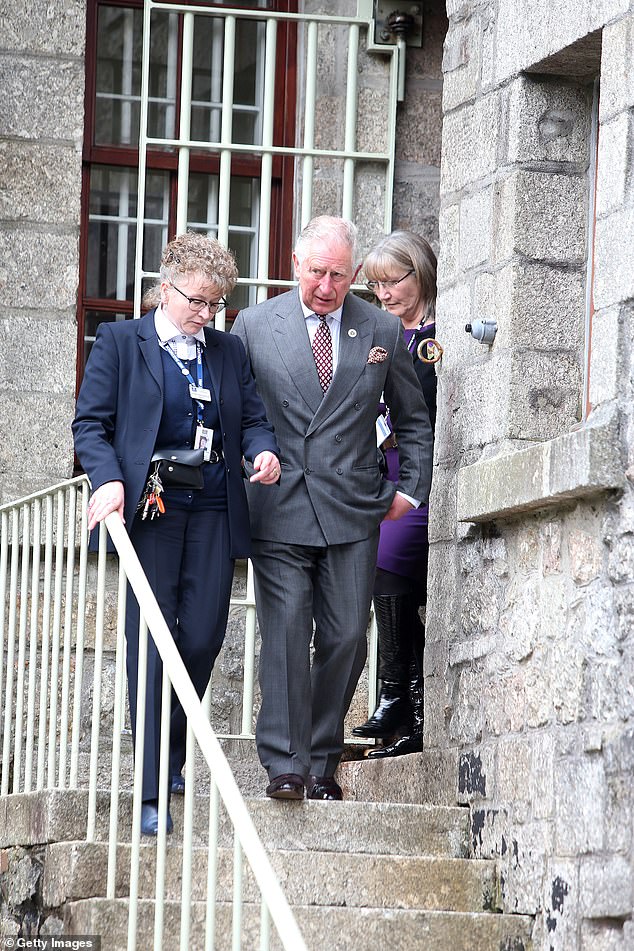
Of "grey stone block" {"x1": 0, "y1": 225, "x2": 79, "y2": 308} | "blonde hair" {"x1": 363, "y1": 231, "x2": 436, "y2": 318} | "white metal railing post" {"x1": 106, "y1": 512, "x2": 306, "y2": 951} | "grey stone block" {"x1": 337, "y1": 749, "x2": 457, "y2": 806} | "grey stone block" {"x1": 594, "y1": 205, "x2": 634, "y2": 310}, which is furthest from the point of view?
"grey stone block" {"x1": 0, "y1": 225, "x2": 79, "y2": 308}

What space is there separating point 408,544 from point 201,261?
1347 mm

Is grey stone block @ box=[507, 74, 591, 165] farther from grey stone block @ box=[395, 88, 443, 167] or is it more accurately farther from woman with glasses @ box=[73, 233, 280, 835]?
grey stone block @ box=[395, 88, 443, 167]

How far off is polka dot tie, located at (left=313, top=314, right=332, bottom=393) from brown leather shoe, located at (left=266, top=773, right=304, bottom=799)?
3.57ft

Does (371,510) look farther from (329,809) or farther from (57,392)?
(57,392)

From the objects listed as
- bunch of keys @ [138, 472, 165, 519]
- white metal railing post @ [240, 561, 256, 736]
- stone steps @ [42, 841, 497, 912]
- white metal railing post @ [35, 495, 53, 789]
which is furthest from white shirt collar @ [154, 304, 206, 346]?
white metal railing post @ [240, 561, 256, 736]

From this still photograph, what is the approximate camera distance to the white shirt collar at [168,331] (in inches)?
177

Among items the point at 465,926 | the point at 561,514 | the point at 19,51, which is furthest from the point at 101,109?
the point at 465,926

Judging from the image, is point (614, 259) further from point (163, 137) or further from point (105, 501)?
point (163, 137)

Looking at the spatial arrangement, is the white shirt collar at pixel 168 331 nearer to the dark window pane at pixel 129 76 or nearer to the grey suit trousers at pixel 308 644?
the grey suit trousers at pixel 308 644

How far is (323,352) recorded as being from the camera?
15.7 feet

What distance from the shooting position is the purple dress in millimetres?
5309

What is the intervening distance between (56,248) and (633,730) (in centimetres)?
332

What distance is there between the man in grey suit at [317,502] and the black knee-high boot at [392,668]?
1.79 feet

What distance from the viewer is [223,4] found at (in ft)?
21.6
